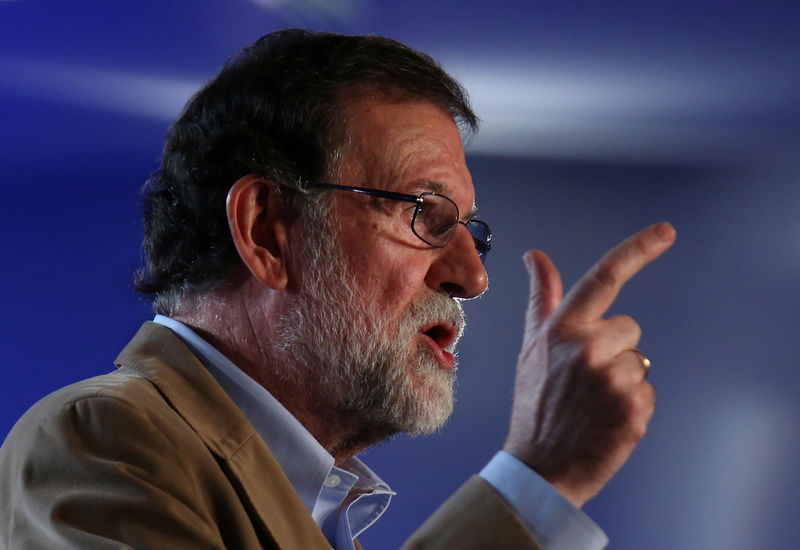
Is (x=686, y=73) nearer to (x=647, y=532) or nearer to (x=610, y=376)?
(x=647, y=532)

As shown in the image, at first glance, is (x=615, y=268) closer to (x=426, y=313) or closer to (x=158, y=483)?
(x=426, y=313)

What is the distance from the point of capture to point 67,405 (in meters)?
0.91

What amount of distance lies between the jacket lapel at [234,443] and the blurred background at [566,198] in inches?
27.0

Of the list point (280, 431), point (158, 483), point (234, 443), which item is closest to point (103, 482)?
point (158, 483)

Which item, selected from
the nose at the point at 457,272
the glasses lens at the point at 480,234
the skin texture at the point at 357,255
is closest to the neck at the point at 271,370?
the skin texture at the point at 357,255

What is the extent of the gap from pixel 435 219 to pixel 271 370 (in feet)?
1.05

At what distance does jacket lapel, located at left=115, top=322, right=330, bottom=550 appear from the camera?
0.97 m

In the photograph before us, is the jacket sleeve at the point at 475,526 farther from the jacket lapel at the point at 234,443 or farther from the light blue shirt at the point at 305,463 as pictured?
the light blue shirt at the point at 305,463

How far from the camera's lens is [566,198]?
176cm

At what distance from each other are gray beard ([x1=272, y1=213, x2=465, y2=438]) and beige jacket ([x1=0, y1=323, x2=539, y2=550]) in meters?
0.17

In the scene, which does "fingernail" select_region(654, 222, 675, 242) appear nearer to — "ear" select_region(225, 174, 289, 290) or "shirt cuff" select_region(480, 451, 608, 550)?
"shirt cuff" select_region(480, 451, 608, 550)

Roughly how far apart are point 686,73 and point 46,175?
4.68 ft

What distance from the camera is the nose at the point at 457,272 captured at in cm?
122

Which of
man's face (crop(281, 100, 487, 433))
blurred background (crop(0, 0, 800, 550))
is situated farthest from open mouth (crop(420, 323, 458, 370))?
blurred background (crop(0, 0, 800, 550))
